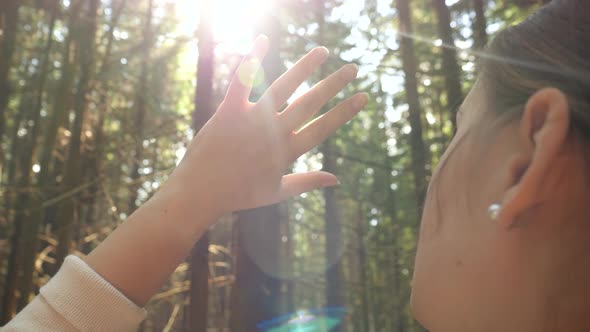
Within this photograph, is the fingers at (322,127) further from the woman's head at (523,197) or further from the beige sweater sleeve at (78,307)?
the beige sweater sleeve at (78,307)

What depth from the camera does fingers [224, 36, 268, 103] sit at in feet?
3.51

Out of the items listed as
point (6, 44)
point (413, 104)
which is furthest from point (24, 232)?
point (413, 104)

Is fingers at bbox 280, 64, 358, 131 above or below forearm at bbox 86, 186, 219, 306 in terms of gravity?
above

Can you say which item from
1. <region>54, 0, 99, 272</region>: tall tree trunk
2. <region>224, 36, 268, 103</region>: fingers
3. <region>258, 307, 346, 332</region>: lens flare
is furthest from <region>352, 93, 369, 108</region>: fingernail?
<region>54, 0, 99, 272</region>: tall tree trunk

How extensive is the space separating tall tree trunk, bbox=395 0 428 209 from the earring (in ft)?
6.24

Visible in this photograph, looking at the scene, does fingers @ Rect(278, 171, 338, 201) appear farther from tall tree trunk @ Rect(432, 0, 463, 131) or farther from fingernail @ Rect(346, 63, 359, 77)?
tall tree trunk @ Rect(432, 0, 463, 131)

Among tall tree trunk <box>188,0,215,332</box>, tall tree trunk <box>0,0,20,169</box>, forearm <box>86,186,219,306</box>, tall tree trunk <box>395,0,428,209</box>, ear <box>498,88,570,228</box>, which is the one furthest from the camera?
tall tree trunk <box>0,0,20,169</box>

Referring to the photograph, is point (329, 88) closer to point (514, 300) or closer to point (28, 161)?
point (514, 300)

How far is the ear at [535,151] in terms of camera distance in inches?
29.3

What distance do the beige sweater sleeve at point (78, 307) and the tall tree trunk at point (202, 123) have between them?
8.52 feet

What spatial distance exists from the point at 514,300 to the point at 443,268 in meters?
0.13

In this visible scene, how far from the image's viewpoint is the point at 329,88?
1107 mm

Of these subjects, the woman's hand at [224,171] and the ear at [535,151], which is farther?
the woman's hand at [224,171]

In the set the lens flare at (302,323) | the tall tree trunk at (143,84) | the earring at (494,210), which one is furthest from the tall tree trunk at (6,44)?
the earring at (494,210)
